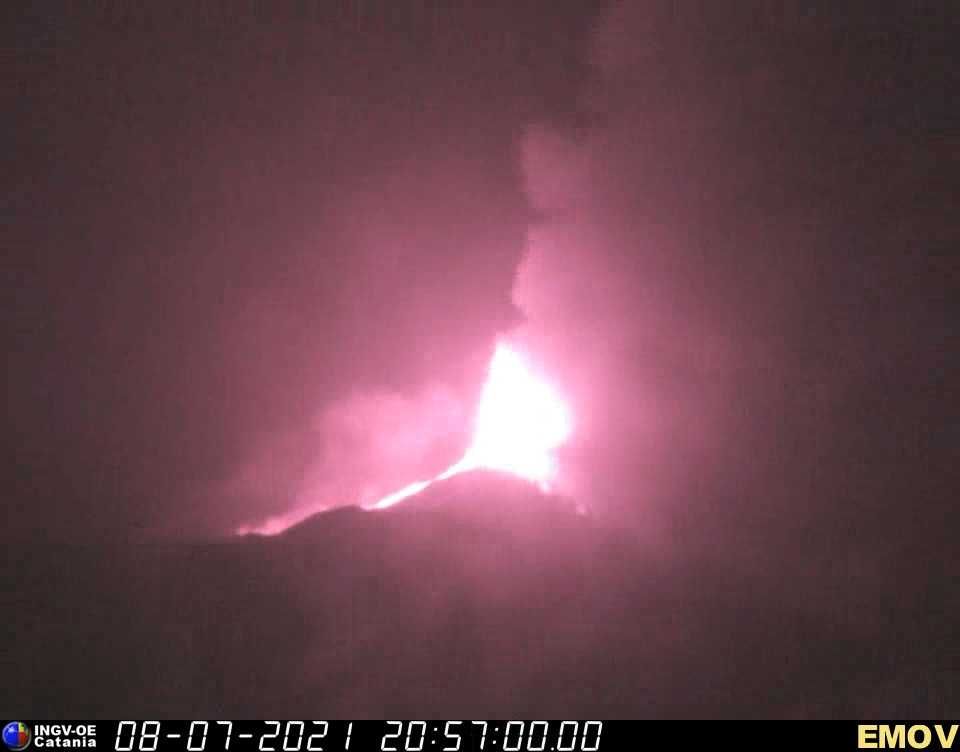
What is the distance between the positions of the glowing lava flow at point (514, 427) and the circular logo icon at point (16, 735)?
132 cm

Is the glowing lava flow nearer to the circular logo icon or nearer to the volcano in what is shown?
the volcano

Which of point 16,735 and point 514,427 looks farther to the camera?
point 514,427

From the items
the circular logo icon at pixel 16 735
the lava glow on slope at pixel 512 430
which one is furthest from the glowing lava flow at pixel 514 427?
the circular logo icon at pixel 16 735

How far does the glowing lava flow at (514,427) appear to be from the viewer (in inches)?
139

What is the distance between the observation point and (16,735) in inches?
123

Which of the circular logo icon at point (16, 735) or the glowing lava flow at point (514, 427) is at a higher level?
the glowing lava flow at point (514, 427)

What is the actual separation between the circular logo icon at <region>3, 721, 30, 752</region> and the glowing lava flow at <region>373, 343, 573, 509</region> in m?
1.32

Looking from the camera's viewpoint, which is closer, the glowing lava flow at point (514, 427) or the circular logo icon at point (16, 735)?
the circular logo icon at point (16, 735)

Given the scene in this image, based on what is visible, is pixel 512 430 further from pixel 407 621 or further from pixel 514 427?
pixel 407 621

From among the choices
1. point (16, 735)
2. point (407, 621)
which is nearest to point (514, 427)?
point (407, 621)

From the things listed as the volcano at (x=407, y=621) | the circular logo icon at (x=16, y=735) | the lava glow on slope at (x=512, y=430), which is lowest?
the circular logo icon at (x=16, y=735)

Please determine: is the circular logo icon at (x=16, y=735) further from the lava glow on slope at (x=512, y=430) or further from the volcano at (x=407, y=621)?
the lava glow on slope at (x=512, y=430)

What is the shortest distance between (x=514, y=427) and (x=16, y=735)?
191cm

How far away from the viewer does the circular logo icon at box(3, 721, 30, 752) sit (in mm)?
3102
